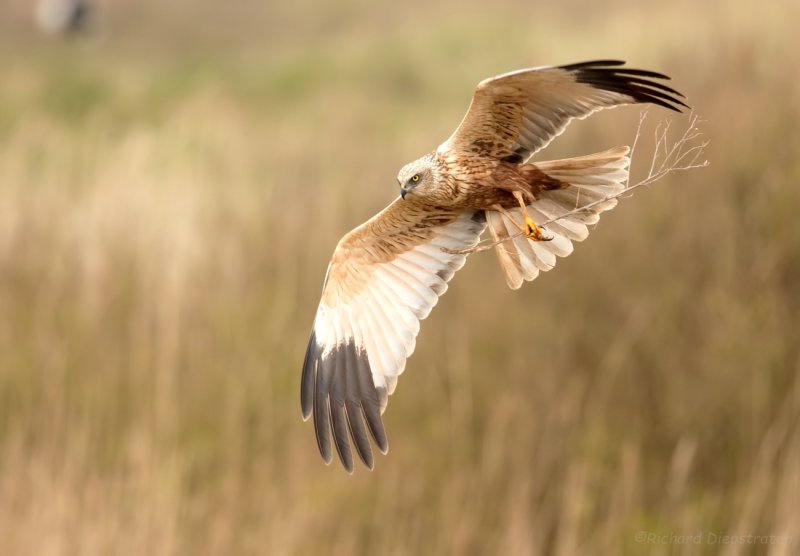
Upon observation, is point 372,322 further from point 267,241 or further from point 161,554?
point 267,241

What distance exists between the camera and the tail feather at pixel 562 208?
5.43 feet

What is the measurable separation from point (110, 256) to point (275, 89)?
1646 centimetres

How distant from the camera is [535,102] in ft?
5.82

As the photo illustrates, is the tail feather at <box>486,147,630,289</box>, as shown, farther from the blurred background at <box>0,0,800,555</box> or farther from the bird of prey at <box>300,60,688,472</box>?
the blurred background at <box>0,0,800,555</box>

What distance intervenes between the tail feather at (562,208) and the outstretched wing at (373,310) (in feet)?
0.92

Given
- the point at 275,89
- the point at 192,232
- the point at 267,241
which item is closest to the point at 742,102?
the point at 267,241

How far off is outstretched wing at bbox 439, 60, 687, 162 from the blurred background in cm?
296

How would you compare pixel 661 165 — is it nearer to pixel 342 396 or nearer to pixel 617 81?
pixel 617 81

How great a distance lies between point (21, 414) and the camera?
5297 millimetres

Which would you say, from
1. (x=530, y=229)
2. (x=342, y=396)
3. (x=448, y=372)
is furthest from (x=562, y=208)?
(x=448, y=372)

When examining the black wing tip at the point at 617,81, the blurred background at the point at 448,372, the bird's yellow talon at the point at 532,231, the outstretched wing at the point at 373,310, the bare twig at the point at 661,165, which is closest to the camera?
the bare twig at the point at 661,165

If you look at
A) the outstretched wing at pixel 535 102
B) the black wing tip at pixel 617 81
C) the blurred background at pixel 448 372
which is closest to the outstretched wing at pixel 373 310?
the outstretched wing at pixel 535 102

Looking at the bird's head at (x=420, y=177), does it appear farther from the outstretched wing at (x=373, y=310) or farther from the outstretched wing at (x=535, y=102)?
the outstretched wing at (x=373, y=310)

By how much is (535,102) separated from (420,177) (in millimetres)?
259
